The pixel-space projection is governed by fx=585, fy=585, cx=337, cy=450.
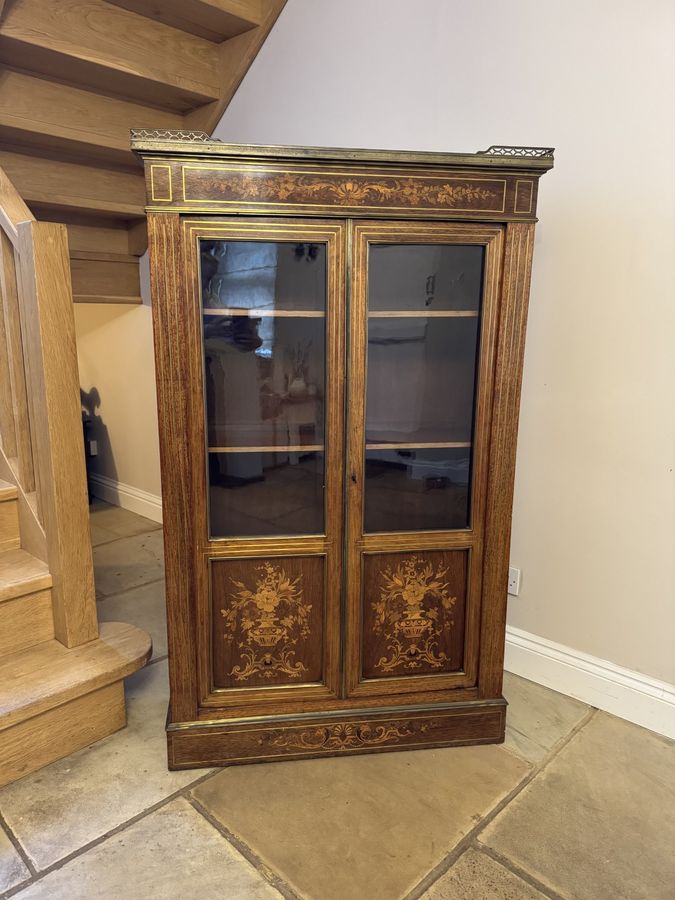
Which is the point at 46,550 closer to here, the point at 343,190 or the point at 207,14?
the point at 343,190

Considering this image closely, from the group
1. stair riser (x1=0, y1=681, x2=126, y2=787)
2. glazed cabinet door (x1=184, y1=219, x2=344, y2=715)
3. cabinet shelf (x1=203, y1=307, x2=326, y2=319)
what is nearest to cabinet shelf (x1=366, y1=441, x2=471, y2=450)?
glazed cabinet door (x1=184, y1=219, x2=344, y2=715)

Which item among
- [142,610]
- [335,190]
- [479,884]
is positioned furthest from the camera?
[142,610]

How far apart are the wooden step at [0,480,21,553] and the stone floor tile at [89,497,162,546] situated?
58.4 inches

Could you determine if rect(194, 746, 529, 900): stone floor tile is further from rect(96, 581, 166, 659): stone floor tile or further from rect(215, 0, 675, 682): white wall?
rect(96, 581, 166, 659): stone floor tile

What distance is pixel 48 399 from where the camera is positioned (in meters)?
1.75

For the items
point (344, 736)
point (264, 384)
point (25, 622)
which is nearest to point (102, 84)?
Answer: point (264, 384)

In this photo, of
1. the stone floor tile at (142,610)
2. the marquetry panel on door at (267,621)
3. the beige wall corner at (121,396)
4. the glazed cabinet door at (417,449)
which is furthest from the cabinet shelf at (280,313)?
the beige wall corner at (121,396)

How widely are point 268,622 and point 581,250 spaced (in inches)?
61.3

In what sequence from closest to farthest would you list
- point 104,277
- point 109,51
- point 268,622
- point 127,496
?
point 268,622
point 109,51
point 104,277
point 127,496

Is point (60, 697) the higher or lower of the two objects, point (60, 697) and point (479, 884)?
the higher

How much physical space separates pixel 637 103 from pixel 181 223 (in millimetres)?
1401

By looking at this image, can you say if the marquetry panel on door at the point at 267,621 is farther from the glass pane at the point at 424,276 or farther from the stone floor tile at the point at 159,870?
the glass pane at the point at 424,276

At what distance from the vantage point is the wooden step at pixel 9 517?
2.04 meters

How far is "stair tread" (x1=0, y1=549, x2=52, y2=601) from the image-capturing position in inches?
71.7
